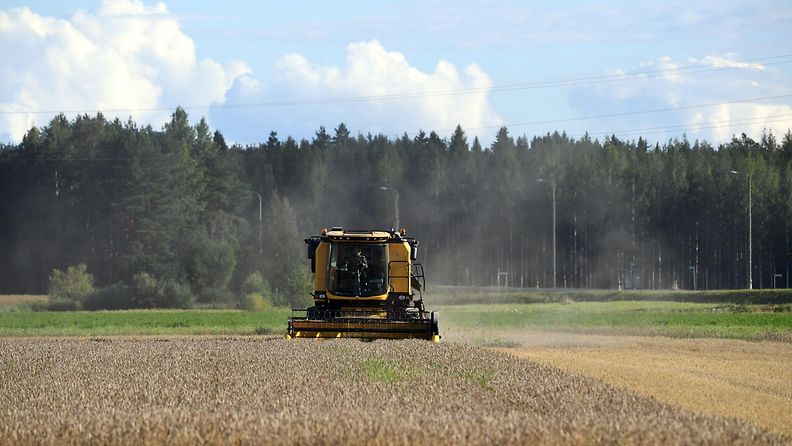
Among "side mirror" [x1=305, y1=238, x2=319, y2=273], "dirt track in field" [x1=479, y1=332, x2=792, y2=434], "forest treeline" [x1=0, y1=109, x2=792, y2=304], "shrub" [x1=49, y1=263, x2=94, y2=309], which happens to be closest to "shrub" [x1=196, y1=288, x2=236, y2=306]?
"forest treeline" [x1=0, y1=109, x2=792, y2=304]

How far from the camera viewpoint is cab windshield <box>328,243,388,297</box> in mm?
32719

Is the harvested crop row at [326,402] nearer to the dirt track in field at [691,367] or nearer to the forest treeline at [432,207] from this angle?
the dirt track in field at [691,367]

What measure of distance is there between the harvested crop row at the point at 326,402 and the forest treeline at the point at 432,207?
6921 centimetres

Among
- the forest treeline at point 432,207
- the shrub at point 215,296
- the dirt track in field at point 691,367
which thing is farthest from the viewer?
the forest treeline at point 432,207

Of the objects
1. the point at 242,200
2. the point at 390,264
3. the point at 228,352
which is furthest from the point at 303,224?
the point at 228,352

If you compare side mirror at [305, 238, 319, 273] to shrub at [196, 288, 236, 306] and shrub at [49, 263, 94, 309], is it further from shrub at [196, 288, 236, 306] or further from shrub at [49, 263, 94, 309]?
shrub at [49, 263, 94, 309]

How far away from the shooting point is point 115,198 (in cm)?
10162

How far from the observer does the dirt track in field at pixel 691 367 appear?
18.5 meters

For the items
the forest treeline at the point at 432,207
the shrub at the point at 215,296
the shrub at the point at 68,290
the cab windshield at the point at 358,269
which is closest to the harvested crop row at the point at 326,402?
the cab windshield at the point at 358,269

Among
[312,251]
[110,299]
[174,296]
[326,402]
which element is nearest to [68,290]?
[110,299]

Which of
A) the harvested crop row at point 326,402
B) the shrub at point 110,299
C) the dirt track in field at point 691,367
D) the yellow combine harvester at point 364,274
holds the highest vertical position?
the yellow combine harvester at point 364,274

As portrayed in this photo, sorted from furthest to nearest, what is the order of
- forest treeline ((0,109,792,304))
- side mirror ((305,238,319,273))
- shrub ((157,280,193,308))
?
forest treeline ((0,109,792,304)), shrub ((157,280,193,308)), side mirror ((305,238,319,273))

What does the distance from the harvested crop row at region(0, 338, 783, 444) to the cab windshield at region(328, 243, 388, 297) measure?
9.03m

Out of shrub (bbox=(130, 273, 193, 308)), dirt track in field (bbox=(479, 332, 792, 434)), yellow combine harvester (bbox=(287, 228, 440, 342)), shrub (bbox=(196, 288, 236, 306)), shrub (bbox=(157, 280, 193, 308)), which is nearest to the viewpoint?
dirt track in field (bbox=(479, 332, 792, 434))
